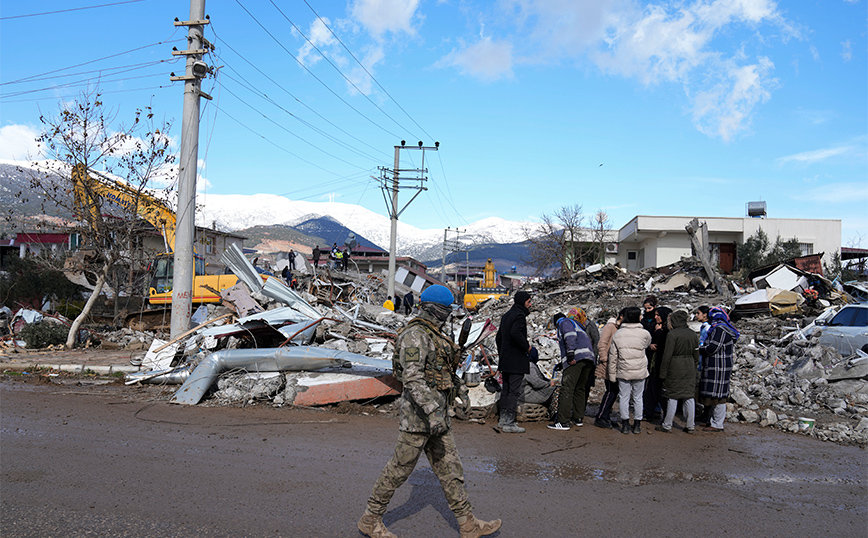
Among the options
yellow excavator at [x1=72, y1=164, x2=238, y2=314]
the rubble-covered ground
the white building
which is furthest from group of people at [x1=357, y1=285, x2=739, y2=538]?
the white building

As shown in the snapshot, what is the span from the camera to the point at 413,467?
141 inches

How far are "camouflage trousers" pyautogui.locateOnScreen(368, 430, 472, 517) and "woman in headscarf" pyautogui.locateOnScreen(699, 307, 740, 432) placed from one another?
15.6 ft

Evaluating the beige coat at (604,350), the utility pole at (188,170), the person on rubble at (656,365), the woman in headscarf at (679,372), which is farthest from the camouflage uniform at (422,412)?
the utility pole at (188,170)

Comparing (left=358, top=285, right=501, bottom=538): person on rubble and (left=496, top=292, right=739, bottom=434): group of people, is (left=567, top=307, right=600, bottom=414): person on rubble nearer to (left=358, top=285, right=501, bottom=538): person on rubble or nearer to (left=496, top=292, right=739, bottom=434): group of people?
(left=496, top=292, right=739, bottom=434): group of people

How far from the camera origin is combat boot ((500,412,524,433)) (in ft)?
21.8

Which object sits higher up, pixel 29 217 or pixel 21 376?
pixel 29 217

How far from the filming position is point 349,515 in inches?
156

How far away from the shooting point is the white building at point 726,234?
33.6 metres

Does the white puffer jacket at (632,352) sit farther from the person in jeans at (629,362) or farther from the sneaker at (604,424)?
the sneaker at (604,424)

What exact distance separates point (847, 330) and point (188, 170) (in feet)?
46.4

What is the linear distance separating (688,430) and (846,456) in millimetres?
1633

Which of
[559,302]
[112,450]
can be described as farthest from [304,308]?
[559,302]

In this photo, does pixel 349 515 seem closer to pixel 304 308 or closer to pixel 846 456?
pixel 846 456

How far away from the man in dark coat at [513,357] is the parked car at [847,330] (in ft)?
25.0
